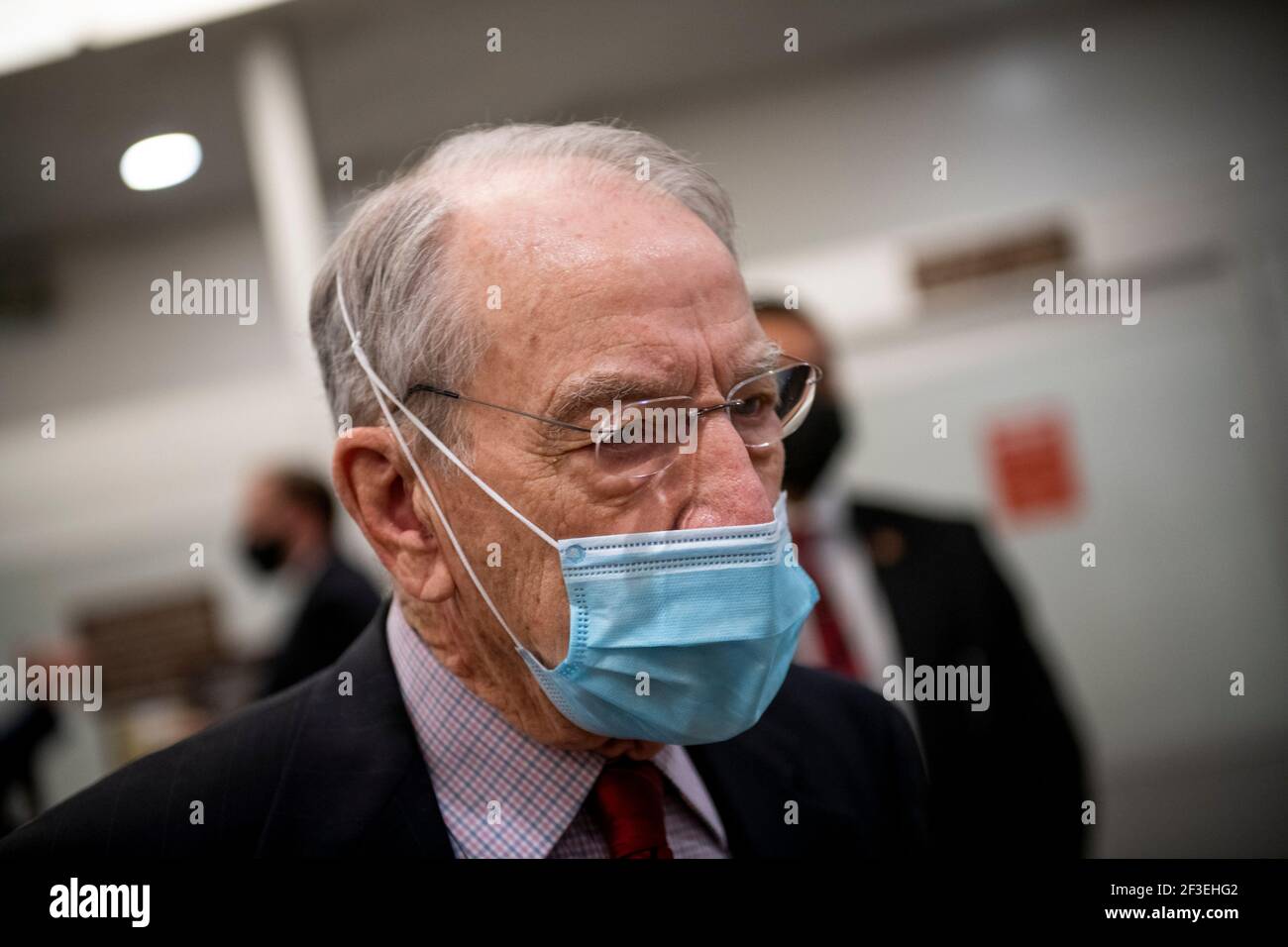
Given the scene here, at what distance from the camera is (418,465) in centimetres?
112

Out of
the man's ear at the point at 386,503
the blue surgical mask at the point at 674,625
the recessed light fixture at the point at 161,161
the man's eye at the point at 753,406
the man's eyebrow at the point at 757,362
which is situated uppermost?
the recessed light fixture at the point at 161,161

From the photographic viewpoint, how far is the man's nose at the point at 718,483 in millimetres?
1040

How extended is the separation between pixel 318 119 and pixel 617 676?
115 centimetres

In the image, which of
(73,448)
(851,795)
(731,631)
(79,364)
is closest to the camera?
(731,631)

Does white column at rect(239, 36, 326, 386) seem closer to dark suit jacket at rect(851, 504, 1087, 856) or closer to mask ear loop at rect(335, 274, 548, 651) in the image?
mask ear loop at rect(335, 274, 548, 651)

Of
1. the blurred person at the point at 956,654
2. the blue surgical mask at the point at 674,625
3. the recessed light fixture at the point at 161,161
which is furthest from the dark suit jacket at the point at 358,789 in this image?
the recessed light fixture at the point at 161,161

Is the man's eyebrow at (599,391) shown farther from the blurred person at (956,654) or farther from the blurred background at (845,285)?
the blurred person at (956,654)

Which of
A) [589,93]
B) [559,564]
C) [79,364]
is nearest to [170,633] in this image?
[79,364]

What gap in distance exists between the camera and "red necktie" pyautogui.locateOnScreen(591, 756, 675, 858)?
1.14 m

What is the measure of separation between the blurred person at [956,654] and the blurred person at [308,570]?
79 centimetres

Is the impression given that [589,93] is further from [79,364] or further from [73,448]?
[73,448]

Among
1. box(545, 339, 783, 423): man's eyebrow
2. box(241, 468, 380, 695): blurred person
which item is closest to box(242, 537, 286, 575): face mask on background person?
box(241, 468, 380, 695): blurred person

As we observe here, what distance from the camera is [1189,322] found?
362 centimetres

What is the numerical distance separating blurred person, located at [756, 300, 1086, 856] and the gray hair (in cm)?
69
